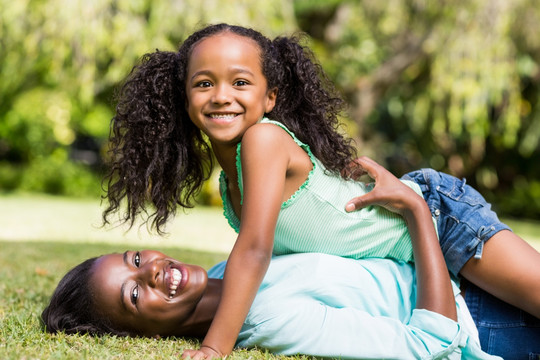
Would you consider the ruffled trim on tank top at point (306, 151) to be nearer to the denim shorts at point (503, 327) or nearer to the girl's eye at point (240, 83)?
the girl's eye at point (240, 83)

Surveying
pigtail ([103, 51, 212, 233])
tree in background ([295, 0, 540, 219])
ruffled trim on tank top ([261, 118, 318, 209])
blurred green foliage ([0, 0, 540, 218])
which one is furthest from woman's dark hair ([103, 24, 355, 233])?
tree in background ([295, 0, 540, 219])

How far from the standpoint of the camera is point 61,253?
5.59 metres

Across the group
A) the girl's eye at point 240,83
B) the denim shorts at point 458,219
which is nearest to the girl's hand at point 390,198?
the denim shorts at point 458,219

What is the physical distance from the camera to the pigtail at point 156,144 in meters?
2.82

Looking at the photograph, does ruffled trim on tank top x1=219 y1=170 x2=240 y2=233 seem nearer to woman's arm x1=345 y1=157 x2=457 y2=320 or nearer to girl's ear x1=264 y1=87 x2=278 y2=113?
girl's ear x1=264 y1=87 x2=278 y2=113

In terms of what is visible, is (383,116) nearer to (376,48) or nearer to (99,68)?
(376,48)

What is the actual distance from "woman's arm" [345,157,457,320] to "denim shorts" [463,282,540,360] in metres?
0.25

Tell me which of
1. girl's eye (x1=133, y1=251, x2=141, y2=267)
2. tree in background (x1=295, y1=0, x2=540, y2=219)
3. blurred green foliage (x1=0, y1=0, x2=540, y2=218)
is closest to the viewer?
girl's eye (x1=133, y1=251, x2=141, y2=267)

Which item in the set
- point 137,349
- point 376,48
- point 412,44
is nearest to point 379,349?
point 137,349

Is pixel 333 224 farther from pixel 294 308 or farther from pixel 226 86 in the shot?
pixel 226 86

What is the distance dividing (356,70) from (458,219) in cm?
1154

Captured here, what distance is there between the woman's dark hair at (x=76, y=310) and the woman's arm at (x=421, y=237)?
109 centimetres

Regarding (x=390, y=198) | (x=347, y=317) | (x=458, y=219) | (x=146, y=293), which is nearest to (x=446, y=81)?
(x=458, y=219)

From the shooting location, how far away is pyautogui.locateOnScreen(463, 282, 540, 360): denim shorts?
2514 mm
